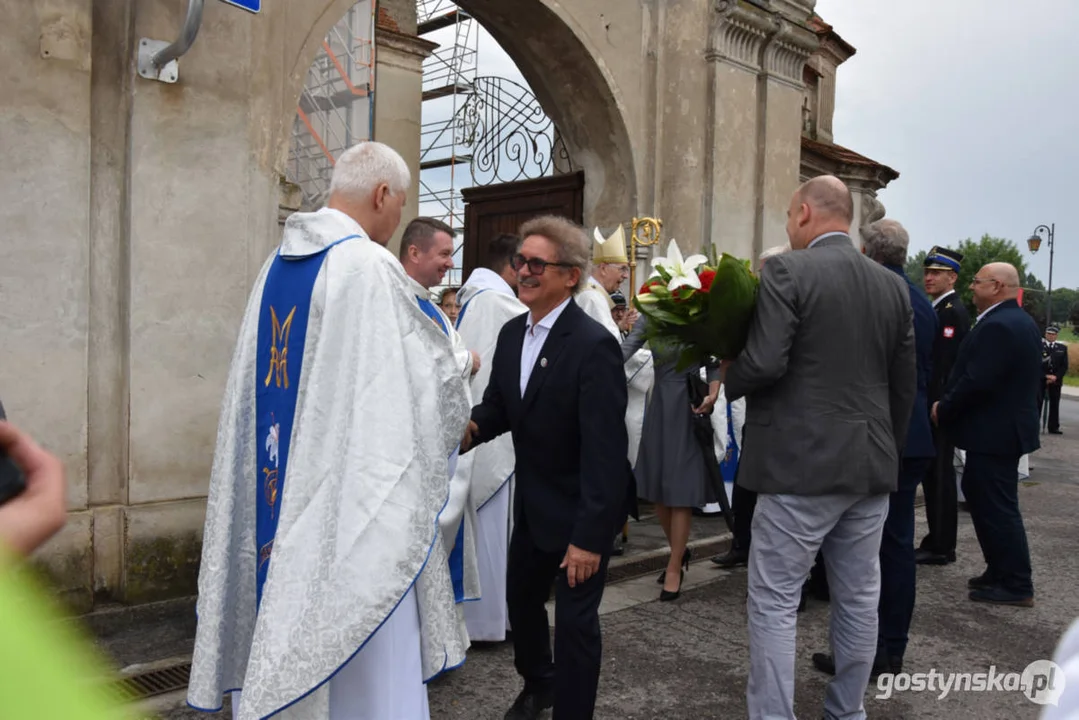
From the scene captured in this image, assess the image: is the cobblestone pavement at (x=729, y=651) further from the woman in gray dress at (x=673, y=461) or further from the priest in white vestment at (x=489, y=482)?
the woman in gray dress at (x=673, y=461)

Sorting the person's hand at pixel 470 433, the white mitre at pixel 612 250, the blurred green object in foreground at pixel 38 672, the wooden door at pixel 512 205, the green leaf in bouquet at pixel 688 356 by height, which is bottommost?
the person's hand at pixel 470 433

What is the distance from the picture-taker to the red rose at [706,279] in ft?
11.4

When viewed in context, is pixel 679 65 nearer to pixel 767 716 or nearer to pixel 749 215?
pixel 749 215

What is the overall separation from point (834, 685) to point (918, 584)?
9.20 ft

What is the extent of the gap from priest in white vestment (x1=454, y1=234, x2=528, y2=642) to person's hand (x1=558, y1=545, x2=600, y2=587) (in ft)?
4.54

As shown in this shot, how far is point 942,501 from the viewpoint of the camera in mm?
6469

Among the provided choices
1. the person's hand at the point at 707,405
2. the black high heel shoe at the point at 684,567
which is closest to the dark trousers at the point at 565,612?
the person's hand at the point at 707,405

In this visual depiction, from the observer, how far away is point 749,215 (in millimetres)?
8781

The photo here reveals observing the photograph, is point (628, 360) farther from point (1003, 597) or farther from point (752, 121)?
point (752, 121)

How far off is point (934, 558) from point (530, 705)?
408 centimetres

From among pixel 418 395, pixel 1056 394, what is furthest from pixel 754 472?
pixel 1056 394

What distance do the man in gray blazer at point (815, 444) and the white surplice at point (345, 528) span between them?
1162 mm

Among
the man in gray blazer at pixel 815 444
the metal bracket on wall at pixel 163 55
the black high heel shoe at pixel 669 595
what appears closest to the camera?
the man in gray blazer at pixel 815 444

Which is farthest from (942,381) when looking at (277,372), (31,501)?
(31,501)
